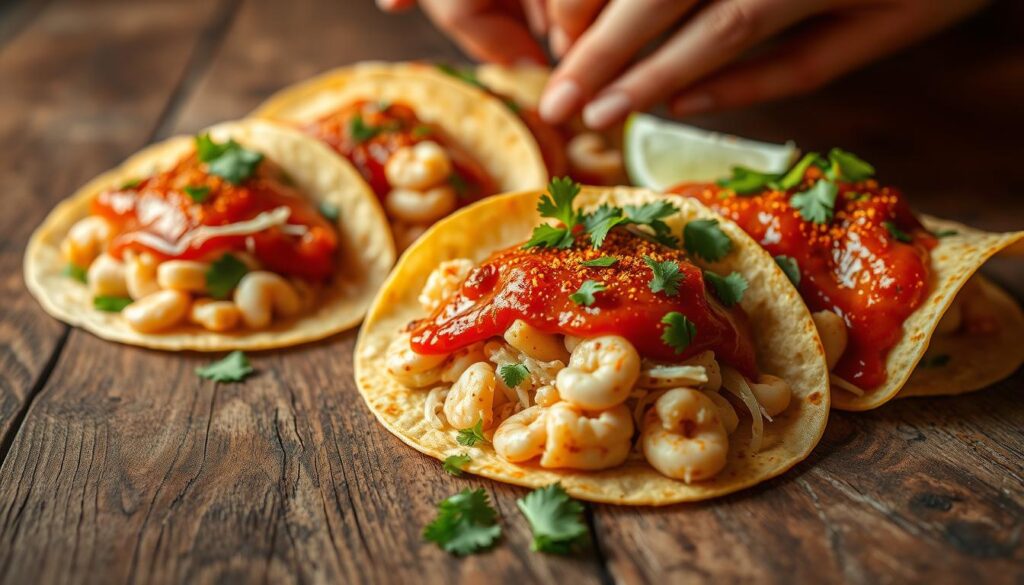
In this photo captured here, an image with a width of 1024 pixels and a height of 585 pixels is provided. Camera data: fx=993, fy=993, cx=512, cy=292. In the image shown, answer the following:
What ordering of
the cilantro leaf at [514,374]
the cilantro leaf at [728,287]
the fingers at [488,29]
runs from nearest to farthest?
the cilantro leaf at [514,374]
the cilantro leaf at [728,287]
the fingers at [488,29]

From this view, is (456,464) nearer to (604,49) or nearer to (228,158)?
(228,158)

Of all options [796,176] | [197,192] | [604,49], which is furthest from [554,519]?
[604,49]

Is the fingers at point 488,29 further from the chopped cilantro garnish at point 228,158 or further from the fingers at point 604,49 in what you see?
the chopped cilantro garnish at point 228,158

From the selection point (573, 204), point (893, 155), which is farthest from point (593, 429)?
point (893, 155)

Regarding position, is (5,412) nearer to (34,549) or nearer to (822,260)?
(34,549)

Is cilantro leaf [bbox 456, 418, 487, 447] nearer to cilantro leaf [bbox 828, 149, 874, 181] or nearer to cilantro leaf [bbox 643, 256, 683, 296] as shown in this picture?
cilantro leaf [bbox 643, 256, 683, 296]

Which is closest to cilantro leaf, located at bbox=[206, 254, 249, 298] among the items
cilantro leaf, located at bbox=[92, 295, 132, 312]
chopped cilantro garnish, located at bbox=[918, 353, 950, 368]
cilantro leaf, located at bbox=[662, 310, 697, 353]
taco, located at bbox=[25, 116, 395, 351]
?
taco, located at bbox=[25, 116, 395, 351]

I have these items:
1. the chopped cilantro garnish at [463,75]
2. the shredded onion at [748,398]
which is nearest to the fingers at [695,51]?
the chopped cilantro garnish at [463,75]
